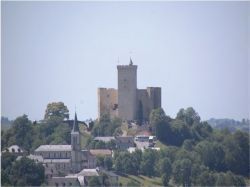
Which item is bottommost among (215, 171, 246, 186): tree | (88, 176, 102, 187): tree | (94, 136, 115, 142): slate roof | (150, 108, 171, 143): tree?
(88, 176, 102, 187): tree

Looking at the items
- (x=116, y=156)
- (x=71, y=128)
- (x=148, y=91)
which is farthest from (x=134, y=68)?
(x=116, y=156)

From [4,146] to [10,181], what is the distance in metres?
14.6

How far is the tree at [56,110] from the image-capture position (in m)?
99.2

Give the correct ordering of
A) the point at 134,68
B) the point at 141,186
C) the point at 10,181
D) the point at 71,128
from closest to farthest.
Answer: the point at 10,181, the point at 141,186, the point at 71,128, the point at 134,68

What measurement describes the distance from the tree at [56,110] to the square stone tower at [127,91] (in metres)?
3.91

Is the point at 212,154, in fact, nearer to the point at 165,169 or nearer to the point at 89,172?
the point at 165,169

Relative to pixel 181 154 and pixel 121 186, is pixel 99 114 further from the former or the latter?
pixel 121 186

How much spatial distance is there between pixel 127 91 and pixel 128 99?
2.36 feet

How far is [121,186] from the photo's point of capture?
263 feet

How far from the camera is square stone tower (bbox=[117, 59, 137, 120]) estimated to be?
99.1 m

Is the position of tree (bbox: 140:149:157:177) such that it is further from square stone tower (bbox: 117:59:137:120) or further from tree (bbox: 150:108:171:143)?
square stone tower (bbox: 117:59:137:120)

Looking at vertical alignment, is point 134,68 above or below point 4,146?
above

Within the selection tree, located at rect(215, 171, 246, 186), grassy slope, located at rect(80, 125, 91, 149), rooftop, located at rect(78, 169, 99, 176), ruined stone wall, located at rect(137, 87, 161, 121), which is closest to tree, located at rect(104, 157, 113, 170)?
rooftop, located at rect(78, 169, 99, 176)

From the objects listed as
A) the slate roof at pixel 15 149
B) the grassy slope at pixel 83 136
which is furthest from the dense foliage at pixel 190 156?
the slate roof at pixel 15 149
